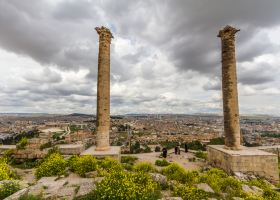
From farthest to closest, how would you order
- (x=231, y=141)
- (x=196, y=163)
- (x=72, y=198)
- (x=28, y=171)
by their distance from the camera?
(x=196, y=163), (x=231, y=141), (x=28, y=171), (x=72, y=198)

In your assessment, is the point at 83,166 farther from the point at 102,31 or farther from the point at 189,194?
the point at 102,31

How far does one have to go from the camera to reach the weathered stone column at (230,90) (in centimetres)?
1396

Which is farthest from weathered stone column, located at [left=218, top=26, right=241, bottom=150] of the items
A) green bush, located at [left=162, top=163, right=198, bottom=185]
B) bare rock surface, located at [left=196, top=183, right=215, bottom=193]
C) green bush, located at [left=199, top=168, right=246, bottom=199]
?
bare rock surface, located at [left=196, top=183, right=215, bottom=193]

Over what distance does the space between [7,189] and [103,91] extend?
849cm

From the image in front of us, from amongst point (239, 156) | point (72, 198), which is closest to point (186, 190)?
point (72, 198)

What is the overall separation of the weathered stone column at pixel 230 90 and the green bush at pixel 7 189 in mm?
11807

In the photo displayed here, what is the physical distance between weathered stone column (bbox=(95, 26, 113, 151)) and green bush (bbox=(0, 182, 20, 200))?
7.30 meters

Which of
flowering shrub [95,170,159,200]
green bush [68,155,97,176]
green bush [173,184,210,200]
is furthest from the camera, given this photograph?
green bush [68,155,97,176]

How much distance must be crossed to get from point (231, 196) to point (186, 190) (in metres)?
1.92

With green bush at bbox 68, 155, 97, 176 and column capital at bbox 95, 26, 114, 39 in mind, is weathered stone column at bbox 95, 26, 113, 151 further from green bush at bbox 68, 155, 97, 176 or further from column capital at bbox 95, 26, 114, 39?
green bush at bbox 68, 155, 97, 176

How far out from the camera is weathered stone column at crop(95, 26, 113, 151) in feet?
45.9

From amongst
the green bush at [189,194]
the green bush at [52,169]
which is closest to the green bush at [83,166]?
the green bush at [52,169]

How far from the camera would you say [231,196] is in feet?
25.4

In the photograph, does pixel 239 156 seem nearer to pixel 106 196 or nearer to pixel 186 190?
pixel 186 190
